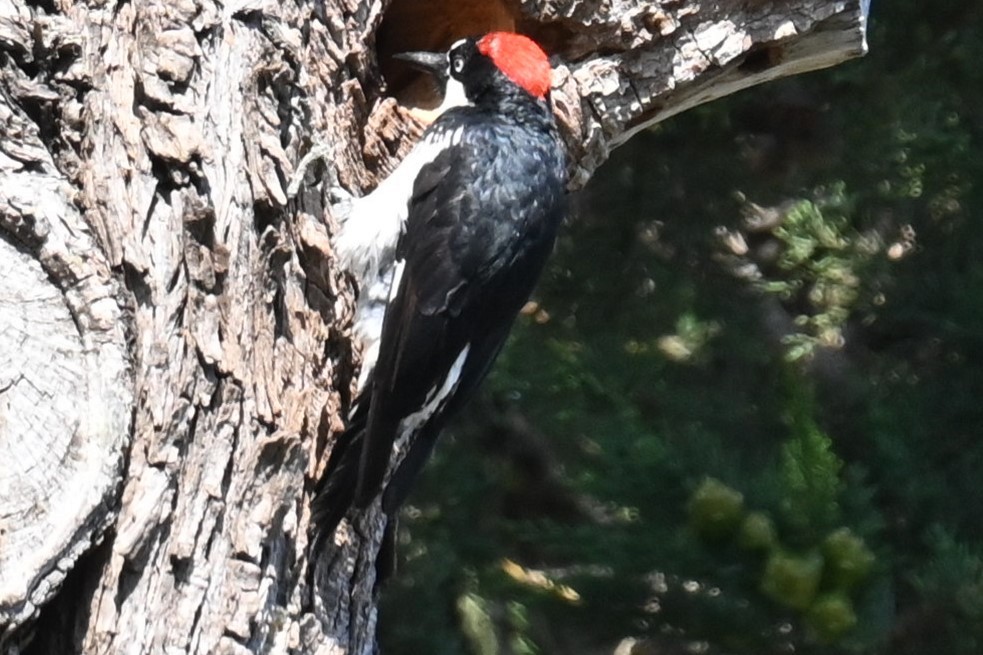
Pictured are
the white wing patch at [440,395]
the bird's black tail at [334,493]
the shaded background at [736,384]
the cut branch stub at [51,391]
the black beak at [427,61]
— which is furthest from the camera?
the shaded background at [736,384]

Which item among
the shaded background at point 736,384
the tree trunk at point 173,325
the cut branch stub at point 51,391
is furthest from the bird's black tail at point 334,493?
the shaded background at point 736,384

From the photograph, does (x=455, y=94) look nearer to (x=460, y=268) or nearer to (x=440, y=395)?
(x=460, y=268)

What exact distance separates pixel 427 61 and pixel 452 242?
17.7 inches

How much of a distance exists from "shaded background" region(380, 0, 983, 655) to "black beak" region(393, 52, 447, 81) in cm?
104

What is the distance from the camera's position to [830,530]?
10.4 ft

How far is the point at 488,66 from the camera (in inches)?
124

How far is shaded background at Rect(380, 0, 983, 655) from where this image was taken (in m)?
3.47

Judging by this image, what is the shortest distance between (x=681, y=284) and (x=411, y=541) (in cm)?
105

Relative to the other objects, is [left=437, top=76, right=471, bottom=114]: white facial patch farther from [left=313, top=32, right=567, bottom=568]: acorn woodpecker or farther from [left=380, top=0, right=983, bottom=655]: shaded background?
[left=380, top=0, right=983, bottom=655]: shaded background

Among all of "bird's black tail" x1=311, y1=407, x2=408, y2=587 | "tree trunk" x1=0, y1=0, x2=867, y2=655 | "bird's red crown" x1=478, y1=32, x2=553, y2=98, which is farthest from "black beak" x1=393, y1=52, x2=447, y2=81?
"bird's black tail" x1=311, y1=407, x2=408, y2=587

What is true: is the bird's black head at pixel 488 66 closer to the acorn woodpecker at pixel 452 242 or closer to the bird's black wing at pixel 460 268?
the acorn woodpecker at pixel 452 242

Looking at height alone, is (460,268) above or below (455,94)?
below

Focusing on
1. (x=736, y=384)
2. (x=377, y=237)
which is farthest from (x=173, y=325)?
(x=736, y=384)

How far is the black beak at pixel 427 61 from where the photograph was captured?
3143 millimetres
